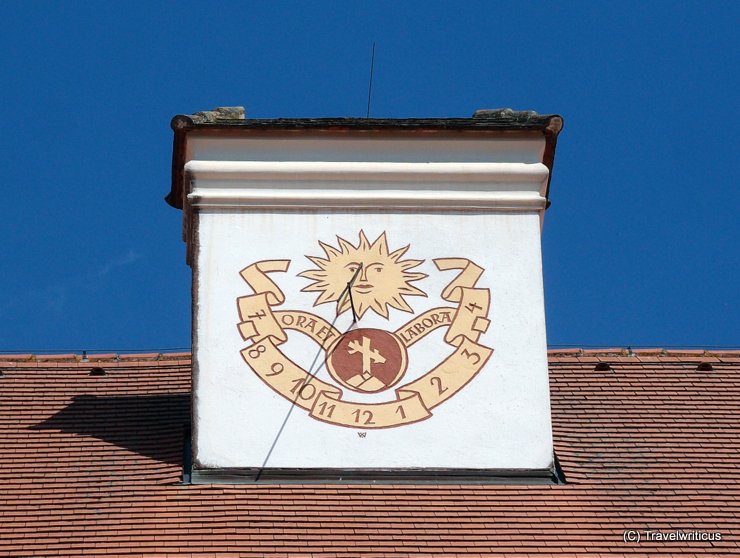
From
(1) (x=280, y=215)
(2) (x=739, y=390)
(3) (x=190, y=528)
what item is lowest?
(3) (x=190, y=528)

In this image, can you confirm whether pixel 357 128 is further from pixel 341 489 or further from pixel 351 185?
pixel 341 489

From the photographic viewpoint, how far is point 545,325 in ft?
53.9

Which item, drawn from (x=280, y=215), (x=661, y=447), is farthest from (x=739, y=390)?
(x=280, y=215)

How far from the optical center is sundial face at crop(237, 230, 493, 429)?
52.2ft

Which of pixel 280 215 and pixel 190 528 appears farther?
pixel 280 215

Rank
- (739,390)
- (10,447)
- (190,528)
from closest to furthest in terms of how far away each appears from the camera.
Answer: (190,528) < (10,447) < (739,390)

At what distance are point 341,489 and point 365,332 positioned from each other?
4.48ft

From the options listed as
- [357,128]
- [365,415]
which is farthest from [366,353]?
[357,128]

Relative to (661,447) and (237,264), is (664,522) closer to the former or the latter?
(661,447)

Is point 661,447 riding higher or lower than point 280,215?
lower

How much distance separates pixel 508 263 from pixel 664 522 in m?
2.51

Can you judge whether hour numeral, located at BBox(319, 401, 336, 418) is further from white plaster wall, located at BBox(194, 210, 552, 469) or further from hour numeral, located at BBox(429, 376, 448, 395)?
hour numeral, located at BBox(429, 376, 448, 395)

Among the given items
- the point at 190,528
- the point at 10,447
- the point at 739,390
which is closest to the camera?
the point at 190,528

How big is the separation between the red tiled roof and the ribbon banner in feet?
2.20
